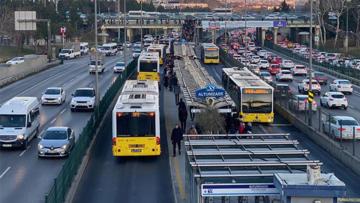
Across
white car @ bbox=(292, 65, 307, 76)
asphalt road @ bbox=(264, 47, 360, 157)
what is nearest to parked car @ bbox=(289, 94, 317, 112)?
asphalt road @ bbox=(264, 47, 360, 157)

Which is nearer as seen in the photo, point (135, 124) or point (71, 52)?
point (135, 124)

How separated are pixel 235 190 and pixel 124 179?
50.1 ft

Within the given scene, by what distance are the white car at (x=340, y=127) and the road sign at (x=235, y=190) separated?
65.7ft

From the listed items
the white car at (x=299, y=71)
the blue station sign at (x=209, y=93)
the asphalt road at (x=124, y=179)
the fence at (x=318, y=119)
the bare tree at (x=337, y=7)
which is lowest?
the asphalt road at (x=124, y=179)

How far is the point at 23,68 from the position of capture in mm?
75812

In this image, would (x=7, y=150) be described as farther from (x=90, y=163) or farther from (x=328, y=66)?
(x=328, y=66)

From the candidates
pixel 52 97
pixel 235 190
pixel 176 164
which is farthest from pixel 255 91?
pixel 235 190

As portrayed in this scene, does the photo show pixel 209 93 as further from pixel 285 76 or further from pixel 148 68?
pixel 285 76

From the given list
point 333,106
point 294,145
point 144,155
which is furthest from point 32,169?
point 333,106

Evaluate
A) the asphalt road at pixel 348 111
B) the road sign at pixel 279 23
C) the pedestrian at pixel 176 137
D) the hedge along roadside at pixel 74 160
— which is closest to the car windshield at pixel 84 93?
the hedge along roadside at pixel 74 160

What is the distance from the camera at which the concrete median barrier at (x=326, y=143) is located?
28837 mm

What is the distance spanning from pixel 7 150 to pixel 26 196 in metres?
9.24

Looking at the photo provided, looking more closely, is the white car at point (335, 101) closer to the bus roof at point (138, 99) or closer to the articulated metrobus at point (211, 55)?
the bus roof at point (138, 99)

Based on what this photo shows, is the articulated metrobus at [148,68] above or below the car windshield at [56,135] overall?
above
